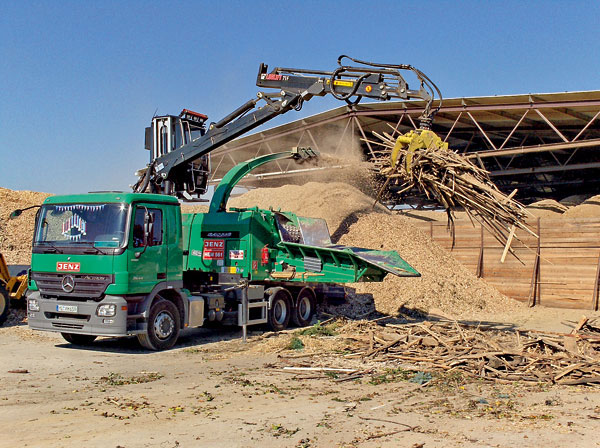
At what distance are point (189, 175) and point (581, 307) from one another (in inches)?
431

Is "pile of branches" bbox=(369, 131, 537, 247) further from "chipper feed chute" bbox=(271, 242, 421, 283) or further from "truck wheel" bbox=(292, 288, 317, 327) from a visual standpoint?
"truck wheel" bbox=(292, 288, 317, 327)

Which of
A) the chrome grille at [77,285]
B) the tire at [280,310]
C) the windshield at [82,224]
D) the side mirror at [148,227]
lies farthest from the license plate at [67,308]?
the tire at [280,310]

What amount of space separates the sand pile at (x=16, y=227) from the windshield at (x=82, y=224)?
9830 millimetres

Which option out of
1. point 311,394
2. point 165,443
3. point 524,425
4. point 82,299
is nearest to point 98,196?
point 82,299

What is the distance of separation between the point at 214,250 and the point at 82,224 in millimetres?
3438

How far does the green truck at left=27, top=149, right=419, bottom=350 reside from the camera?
9891mm

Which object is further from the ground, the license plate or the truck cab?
the truck cab

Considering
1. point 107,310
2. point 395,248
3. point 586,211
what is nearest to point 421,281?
point 395,248

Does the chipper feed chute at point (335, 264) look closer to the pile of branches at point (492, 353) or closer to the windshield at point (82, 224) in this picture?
the pile of branches at point (492, 353)

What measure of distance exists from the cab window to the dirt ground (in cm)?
192

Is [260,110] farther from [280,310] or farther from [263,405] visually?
[263,405]

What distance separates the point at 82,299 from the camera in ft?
33.1

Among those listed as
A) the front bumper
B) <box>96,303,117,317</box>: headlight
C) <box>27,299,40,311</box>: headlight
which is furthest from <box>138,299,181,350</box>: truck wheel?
<box>27,299,40,311</box>: headlight

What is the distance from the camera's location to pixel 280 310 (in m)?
13.4
